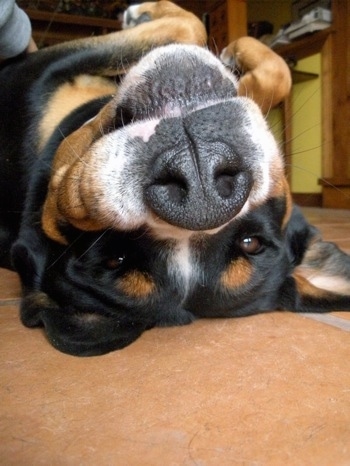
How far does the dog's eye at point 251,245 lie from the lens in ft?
4.14

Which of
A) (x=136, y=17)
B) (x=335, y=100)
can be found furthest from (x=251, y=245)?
(x=335, y=100)

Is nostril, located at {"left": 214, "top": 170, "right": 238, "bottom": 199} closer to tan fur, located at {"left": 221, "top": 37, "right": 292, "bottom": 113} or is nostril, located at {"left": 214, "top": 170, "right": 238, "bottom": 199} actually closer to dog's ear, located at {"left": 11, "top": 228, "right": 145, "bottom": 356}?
dog's ear, located at {"left": 11, "top": 228, "right": 145, "bottom": 356}

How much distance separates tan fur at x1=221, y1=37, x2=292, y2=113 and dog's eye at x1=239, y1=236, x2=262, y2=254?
79cm

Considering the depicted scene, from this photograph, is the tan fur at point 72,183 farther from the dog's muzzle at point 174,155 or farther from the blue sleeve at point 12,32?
the blue sleeve at point 12,32

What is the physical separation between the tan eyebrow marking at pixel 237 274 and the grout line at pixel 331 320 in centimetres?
25

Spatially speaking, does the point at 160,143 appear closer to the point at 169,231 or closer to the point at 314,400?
the point at 169,231

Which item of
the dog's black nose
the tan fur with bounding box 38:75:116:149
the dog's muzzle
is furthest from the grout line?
the tan fur with bounding box 38:75:116:149

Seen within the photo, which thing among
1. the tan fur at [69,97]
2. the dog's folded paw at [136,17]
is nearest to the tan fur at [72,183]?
the tan fur at [69,97]

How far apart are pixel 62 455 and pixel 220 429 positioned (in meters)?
0.25

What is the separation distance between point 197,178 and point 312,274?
76 centimetres

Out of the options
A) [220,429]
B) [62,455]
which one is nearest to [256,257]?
[220,429]

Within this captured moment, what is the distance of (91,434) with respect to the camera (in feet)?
2.72

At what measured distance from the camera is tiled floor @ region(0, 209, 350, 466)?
78 centimetres

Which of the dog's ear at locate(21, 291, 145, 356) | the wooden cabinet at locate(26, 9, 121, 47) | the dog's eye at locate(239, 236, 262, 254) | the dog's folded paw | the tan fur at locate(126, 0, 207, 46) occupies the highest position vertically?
the wooden cabinet at locate(26, 9, 121, 47)
